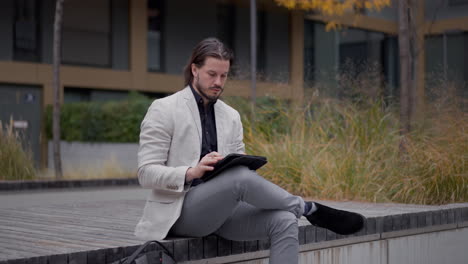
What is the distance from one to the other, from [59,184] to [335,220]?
335 inches

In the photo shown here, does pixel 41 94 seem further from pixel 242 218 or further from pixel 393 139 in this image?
pixel 242 218

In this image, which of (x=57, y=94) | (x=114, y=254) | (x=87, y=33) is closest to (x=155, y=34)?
(x=87, y=33)

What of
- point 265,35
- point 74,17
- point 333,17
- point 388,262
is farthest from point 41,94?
point 388,262

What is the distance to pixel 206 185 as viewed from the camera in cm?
409

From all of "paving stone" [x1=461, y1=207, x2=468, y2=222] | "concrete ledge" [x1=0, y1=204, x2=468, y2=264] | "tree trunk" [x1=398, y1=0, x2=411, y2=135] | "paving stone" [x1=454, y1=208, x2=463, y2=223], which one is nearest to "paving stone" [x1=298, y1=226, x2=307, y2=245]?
"concrete ledge" [x1=0, y1=204, x2=468, y2=264]

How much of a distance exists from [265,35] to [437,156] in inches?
737

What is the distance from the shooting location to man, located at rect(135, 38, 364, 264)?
402cm

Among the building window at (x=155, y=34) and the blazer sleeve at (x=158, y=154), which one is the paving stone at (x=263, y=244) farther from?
the building window at (x=155, y=34)

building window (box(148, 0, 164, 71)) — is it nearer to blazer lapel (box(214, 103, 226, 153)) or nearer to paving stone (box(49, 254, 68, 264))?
blazer lapel (box(214, 103, 226, 153))

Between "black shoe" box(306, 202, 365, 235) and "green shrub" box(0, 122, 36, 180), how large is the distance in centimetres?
873

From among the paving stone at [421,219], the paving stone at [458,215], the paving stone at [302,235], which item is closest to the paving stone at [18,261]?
the paving stone at [302,235]

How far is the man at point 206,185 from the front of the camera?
4023 millimetres

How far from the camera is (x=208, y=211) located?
4.07 meters

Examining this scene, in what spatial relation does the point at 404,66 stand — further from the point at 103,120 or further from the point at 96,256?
the point at 103,120
